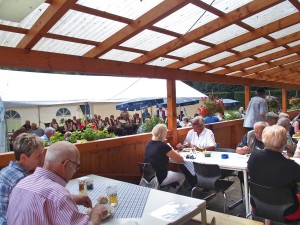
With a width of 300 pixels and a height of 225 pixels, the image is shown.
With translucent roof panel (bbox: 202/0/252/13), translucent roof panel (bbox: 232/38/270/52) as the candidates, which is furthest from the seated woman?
translucent roof panel (bbox: 232/38/270/52)

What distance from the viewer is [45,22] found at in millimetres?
2760

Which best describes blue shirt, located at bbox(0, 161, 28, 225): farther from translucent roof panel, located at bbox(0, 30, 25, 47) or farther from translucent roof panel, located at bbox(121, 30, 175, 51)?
translucent roof panel, located at bbox(121, 30, 175, 51)

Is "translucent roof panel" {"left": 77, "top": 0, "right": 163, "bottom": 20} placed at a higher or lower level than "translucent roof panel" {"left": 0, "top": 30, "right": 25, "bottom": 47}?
higher

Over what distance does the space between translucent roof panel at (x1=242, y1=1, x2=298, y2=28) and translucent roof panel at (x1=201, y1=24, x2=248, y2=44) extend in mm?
197

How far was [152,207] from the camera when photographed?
215 cm

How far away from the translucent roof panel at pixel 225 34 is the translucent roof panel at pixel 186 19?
61 centimetres

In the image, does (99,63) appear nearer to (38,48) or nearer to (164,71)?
(38,48)

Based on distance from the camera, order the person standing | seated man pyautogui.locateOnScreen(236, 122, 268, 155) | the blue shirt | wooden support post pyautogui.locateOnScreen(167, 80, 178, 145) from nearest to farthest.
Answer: the blue shirt < seated man pyautogui.locateOnScreen(236, 122, 268, 155) < wooden support post pyautogui.locateOnScreen(167, 80, 178, 145) < the person standing

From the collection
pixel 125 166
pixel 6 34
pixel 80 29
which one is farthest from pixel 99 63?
pixel 125 166

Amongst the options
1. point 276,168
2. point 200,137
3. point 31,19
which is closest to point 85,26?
point 31,19

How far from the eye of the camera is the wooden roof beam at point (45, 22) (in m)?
2.55

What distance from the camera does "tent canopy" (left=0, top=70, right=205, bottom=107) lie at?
8.06 meters

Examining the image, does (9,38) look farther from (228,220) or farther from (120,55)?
(228,220)

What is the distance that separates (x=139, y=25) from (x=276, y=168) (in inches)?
83.7
